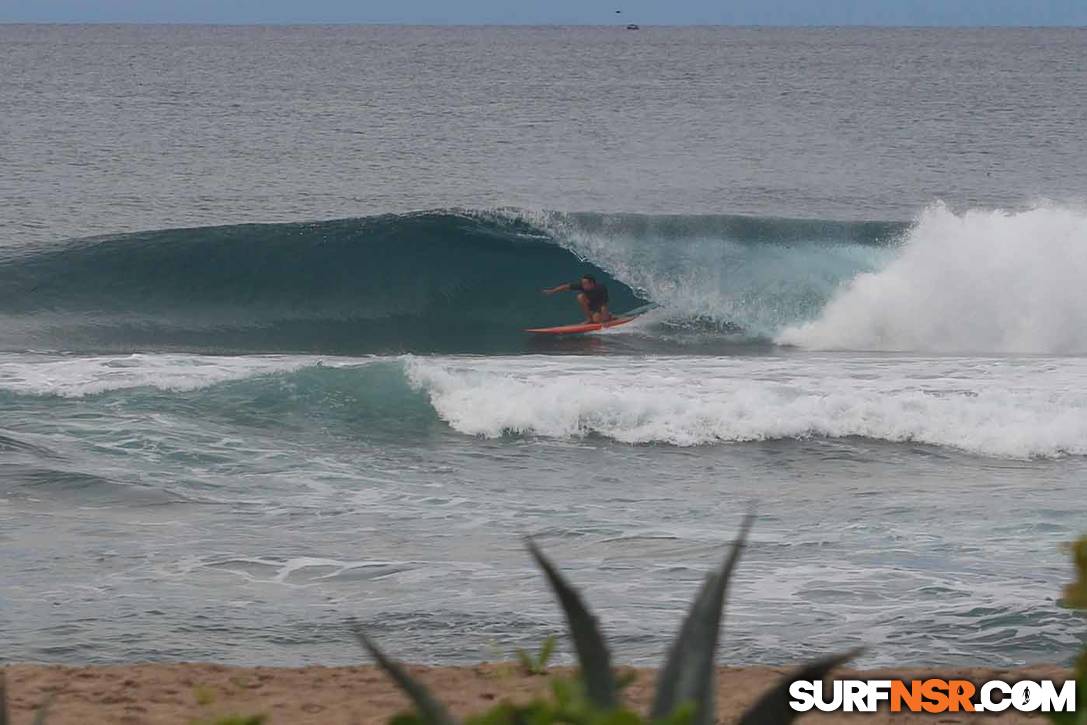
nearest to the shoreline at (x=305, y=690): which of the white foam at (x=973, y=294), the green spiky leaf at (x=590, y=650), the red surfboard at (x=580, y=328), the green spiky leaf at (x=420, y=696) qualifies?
the green spiky leaf at (x=590, y=650)

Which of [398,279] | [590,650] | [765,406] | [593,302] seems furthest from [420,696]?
[398,279]

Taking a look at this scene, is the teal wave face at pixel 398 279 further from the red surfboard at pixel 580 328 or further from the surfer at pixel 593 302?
the surfer at pixel 593 302

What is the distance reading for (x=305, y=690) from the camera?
5965mm

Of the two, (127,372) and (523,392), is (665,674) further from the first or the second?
(127,372)

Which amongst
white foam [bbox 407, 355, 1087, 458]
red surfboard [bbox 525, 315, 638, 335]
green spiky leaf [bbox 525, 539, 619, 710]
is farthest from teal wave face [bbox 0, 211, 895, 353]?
green spiky leaf [bbox 525, 539, 619, 710]

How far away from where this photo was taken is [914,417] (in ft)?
42.0

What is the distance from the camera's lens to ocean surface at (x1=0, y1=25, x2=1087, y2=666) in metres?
7.50

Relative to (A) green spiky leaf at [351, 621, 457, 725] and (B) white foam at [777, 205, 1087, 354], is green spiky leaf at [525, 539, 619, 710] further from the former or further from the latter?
(B) white foam at [777, 205, 1087, 354]

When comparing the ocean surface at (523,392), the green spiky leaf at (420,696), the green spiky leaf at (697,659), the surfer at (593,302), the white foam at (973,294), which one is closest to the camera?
the green spiky leaf at (420,696)

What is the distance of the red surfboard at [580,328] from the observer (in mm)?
18500

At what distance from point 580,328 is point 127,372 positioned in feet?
20.8

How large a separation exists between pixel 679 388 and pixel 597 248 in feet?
30.5

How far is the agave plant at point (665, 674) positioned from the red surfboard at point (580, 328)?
52.3ft

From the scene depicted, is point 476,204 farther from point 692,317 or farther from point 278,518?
point 278,518
